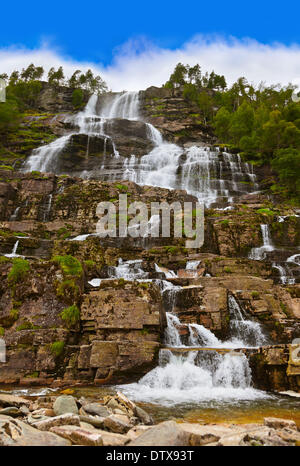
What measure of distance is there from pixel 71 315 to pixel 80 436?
7.86 metres

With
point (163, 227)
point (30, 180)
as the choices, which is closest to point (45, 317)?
point (163, 227)

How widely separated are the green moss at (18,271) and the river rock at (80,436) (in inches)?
340

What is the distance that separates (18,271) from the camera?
→ 12.7 m

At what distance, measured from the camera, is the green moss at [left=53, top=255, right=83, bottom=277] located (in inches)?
512

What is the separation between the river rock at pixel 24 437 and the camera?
414 cm

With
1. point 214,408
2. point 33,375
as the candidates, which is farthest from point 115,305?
point 214,408

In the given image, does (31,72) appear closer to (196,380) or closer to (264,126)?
(264,126)

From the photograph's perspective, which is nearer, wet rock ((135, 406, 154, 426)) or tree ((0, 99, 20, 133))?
wet rock ((135, 406, 154, 426))

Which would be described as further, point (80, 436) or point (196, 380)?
point (196, 380)

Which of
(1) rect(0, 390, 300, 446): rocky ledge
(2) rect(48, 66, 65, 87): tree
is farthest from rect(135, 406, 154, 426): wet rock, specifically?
(2) rect(48, 66, 65, 87): tree

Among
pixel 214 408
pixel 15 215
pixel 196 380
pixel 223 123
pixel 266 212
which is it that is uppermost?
pixel 223 123

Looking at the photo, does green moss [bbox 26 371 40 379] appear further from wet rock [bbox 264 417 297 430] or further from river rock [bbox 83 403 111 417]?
wet rock [bbox 264 417 297 430]

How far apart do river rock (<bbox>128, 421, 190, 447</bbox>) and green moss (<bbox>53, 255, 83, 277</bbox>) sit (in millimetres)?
9109

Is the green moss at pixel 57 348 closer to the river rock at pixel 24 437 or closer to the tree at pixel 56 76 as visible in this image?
the river rock at pixel 24 437
